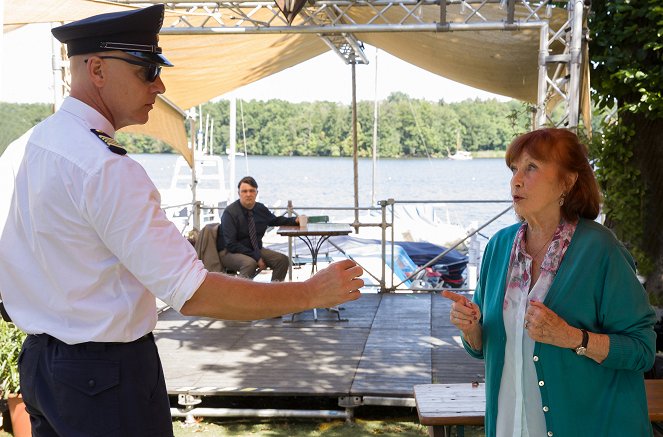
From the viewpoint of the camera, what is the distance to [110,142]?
1838 millimetres

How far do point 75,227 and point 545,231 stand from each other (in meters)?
1.51

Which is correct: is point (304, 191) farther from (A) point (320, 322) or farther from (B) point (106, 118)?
(B) point (106, 118)

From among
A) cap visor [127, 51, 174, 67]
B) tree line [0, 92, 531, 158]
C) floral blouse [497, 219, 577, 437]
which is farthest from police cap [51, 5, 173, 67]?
tree line [0, 92, 531, 158]

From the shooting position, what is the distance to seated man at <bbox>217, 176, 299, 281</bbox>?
8.90 m

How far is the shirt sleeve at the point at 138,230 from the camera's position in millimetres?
1714

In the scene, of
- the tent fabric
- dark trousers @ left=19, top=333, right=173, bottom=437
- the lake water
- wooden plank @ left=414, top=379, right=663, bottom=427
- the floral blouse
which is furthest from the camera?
the lake water

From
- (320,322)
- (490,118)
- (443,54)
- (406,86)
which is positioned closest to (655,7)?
(443,54)

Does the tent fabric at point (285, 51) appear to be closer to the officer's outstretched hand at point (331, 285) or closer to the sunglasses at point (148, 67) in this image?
the sunglasses at point (148, 67)

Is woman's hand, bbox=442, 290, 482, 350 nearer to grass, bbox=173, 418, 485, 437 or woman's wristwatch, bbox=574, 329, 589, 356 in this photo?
woman's wristwatch, bbox=574, 329, 589, 356

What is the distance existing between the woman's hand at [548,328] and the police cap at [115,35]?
1.24m

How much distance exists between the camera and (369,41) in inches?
413

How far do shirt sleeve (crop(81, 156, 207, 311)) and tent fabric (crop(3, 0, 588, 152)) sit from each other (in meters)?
5.96

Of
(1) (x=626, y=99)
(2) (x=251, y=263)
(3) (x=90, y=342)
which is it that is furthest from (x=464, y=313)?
(2) (x=251, y=263)

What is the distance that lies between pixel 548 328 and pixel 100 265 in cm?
126
